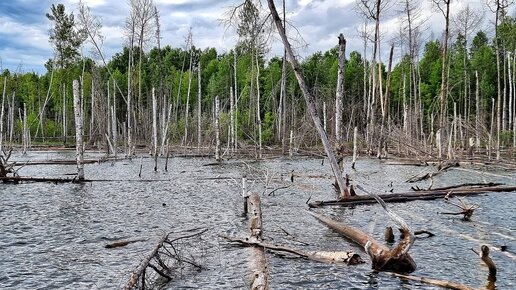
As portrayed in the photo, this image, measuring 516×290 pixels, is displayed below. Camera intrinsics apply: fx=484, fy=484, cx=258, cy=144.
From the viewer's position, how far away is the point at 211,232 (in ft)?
38.0

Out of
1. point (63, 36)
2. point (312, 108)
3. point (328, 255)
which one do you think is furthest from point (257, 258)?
point (63, 36)

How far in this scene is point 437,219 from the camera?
13.0 metres

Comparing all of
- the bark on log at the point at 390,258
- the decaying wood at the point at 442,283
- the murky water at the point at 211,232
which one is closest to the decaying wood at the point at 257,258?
the murky water at the point at 211,232

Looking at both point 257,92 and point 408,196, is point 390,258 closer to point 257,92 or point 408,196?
point 408,196

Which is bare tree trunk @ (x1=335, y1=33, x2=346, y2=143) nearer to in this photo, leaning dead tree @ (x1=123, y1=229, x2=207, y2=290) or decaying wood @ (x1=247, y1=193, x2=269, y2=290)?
decaying wood @ (x1=247, y1=193, x2=269, y2=290)

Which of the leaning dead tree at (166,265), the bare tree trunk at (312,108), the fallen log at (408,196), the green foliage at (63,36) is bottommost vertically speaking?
the leaning dead tree at (166,265)

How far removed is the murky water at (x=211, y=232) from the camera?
315 inches

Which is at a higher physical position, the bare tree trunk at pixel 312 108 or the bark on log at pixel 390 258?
the bare tree trunk at pixel 312 108

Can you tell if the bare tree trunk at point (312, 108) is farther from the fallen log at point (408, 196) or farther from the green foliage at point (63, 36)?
the green foliage at point (63, 36)

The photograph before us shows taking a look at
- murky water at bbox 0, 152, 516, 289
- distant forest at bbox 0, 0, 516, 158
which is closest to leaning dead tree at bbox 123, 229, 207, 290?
murky water at bbox 0, 152, 516, 289

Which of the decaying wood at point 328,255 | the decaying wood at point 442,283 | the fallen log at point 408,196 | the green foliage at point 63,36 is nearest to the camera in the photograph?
the decaying wood at point 442,283

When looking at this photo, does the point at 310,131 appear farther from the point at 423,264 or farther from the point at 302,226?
the point at 423,264

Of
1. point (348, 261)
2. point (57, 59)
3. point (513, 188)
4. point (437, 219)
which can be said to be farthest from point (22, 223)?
point (57, 59)

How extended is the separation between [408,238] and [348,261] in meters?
1.38
